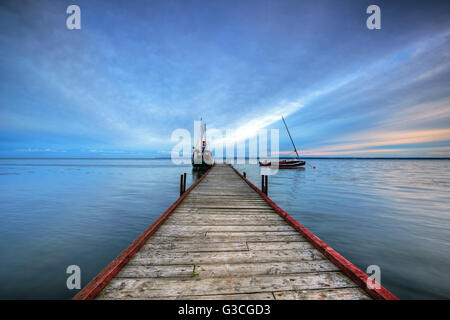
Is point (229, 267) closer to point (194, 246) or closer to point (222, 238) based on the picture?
point (194, 246)

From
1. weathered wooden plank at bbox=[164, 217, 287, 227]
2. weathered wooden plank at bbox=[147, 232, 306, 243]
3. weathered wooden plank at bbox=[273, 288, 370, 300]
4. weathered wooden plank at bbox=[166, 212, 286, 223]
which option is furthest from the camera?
weathered wooden plank at bbox=[166, 212, 286, 223]

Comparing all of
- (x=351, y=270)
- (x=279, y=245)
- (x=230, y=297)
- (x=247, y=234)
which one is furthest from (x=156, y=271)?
(x=351, y=270)

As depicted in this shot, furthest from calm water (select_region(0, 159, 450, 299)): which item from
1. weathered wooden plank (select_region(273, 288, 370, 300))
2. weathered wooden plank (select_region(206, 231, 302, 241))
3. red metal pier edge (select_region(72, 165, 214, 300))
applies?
weathered wooden plank (select_region(273, 288, 370, 300))

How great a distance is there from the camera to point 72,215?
32.0 feet

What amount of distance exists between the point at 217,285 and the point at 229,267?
483 mm

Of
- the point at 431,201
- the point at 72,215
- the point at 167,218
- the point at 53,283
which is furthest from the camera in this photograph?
the point at 431,201

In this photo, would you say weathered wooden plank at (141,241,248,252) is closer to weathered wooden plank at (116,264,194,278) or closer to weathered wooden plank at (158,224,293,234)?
weathered wooden plank at (116,264,194,278)

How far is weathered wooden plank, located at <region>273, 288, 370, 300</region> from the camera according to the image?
2387 mm

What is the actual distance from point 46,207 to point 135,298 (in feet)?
45.5

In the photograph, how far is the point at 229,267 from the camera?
Result: 3.05m

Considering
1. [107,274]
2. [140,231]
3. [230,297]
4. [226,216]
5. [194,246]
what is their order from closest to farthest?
[230,297]
[107,274]
[194,246]
[226,216]
[140,231]
